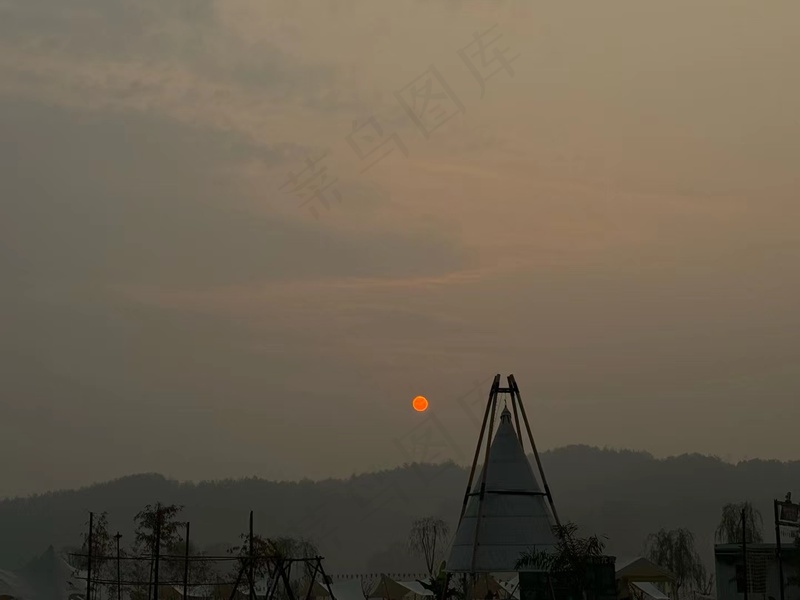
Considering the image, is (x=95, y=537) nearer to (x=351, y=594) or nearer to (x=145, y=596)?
(x=145, y=596)

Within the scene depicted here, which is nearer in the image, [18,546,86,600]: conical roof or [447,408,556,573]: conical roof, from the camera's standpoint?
[447,408,556,573]: conical roof

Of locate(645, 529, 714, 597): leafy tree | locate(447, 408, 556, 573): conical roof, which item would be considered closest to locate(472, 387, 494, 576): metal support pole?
locate(447, 408, 556, 573): conical roof

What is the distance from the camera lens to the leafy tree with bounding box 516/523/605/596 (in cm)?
3438

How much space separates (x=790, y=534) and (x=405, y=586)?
74.7 feet

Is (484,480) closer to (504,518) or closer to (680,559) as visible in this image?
(504,518)

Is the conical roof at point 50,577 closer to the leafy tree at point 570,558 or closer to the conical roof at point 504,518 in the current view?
the conical roof at point 504,518

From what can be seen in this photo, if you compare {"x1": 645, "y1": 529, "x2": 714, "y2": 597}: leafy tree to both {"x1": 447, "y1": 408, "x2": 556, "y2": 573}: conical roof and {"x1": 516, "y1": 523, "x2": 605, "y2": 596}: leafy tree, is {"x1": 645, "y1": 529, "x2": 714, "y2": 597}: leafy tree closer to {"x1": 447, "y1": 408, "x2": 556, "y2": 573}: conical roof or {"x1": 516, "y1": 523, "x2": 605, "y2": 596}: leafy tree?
{"x1": 447, "y1": 408, "x2": 556, "y2": 573}: conical roof

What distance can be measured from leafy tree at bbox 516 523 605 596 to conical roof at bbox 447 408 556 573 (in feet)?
4.24

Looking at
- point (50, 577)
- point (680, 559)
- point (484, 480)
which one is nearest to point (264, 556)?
point (484, 480)

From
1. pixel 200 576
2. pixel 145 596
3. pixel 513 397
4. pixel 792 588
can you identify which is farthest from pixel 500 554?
pixel 200 576

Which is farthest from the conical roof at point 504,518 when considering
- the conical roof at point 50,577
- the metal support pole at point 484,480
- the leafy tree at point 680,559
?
the leafy tree at point 680,559

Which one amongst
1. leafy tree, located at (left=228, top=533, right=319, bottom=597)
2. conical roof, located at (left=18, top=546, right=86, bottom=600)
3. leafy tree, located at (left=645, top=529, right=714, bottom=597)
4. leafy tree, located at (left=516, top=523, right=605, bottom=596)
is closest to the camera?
leafy tree, located at (left=516, top=523, right=605, bottom=596)

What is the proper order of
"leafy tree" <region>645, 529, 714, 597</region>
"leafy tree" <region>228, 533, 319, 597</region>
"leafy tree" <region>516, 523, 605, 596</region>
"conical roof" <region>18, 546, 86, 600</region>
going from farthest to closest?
1. "leafy tree" <region>645, 529, 714, 597</region>
2. "conical roof" <region>18, 546, 86, 600</region>
3. "leafy tree" <region>228, 533, 319, 597</region>
4. "leafy tree" <region>516, 523, 605, 596</region>

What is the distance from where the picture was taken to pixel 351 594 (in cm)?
6128
